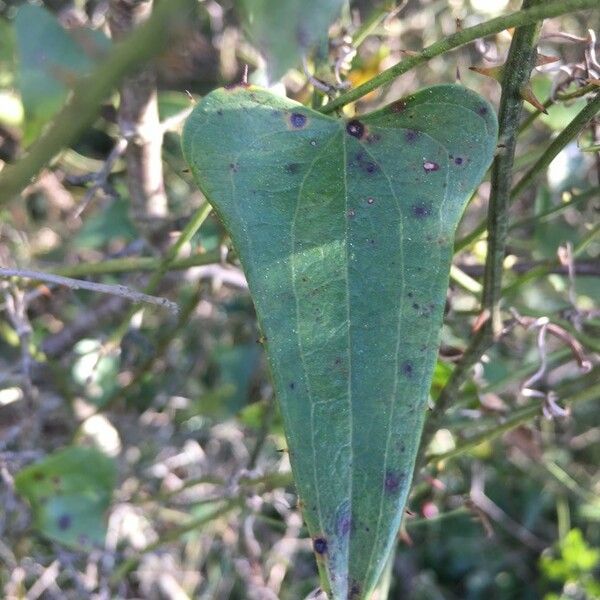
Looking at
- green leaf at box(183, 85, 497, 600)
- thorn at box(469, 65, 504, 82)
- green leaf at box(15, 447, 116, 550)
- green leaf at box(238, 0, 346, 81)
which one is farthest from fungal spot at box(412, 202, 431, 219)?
green leaf at box(15, 447, 116, 550)

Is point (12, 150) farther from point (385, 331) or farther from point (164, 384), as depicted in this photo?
point (385, 331)

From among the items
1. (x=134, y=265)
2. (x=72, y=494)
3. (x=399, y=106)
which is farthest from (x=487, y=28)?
(x=72, y=494)

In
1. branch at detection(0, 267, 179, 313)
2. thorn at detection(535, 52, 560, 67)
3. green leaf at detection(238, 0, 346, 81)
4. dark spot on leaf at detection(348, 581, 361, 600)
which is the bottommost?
dark spot on leaf at detection(348, 581, 361, 600)

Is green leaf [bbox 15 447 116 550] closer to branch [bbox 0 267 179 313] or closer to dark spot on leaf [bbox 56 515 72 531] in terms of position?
dark spot on leaf [bbox 56 515 72 531]

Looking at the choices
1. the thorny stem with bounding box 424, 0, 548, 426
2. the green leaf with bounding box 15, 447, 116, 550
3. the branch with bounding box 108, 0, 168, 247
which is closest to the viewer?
the thorny stem with bounding box 424, 0, 548, 426

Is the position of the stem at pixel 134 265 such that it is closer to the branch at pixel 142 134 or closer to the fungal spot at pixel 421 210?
the branch at pixel 142 134

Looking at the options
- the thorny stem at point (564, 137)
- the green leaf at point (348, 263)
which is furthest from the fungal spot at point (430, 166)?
the thorny stem at point (564, 137)

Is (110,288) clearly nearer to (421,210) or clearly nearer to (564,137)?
(421,210)
